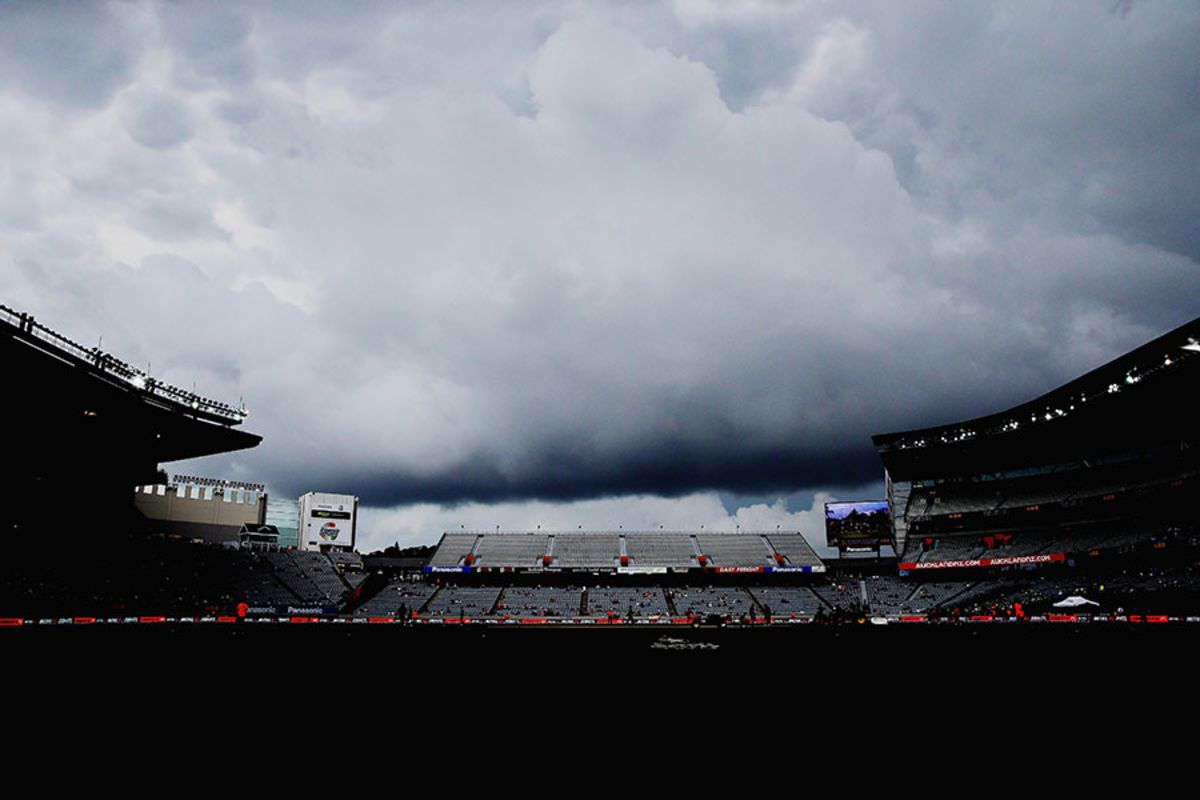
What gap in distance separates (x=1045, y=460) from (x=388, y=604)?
81852 mm

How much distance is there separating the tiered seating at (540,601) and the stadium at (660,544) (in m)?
0.50

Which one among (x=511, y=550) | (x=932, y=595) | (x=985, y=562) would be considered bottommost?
(x=932, y=595)

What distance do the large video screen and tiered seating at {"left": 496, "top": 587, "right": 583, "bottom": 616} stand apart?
36.4 m

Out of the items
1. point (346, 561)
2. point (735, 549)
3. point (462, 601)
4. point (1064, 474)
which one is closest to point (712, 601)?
point (735, 549)

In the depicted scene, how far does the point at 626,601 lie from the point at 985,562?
140 feet

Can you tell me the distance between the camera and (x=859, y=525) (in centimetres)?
9675

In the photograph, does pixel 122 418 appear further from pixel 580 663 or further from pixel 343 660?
pixel 580 663

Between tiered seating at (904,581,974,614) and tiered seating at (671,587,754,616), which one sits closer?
tiered seating at (904,581,974,614)

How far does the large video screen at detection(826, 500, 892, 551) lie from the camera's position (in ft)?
314

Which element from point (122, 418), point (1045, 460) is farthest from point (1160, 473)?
point (122, 418)

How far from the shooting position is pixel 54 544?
63594 millimetres

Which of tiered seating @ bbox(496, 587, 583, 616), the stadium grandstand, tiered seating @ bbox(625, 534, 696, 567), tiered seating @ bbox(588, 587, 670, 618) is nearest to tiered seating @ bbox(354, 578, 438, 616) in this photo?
tiered seating @ bbox(496, 587, 583, 616)

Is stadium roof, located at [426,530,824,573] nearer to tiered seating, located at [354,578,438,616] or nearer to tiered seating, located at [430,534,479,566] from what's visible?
tiered seating, located at [430,534,479,566]

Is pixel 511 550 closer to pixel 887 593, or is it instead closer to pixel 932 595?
pixel 887 593
